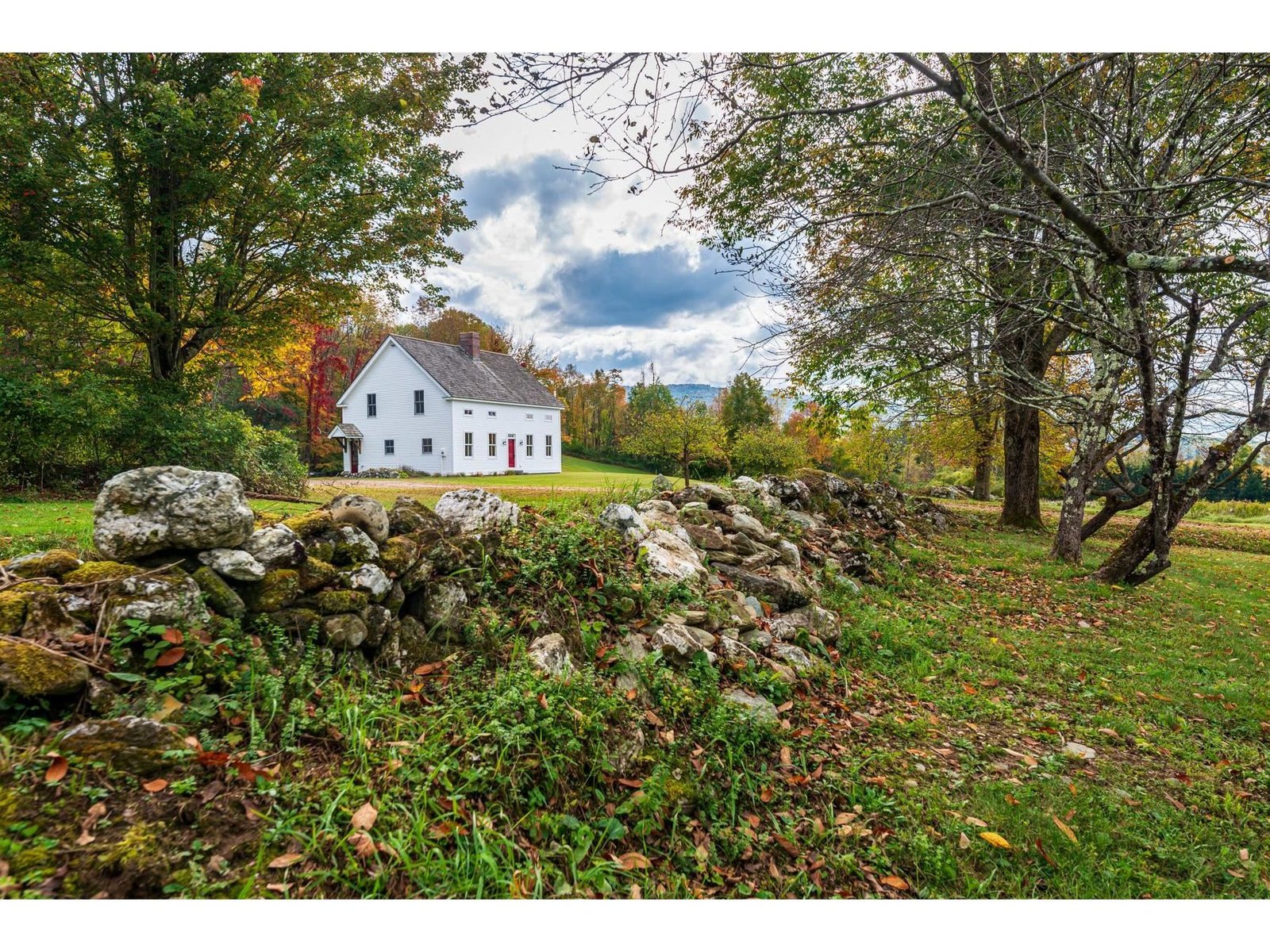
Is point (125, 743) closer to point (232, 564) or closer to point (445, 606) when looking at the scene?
point (232, 564)

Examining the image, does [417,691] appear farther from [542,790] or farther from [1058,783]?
[1058,783]

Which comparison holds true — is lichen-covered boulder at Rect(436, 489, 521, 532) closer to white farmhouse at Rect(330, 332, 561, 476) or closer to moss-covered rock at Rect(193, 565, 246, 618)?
moss-covered rock at Rect(193, 565, 246, 618)

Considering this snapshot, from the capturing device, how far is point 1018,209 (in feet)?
11.7

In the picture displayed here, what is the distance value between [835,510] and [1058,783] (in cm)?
539

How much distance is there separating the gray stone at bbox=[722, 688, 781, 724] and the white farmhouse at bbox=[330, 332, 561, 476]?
21.5 m

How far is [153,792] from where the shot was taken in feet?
5.81

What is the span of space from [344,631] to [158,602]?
0.77 meters

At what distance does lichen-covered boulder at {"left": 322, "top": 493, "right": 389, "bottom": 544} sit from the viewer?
3.29 m

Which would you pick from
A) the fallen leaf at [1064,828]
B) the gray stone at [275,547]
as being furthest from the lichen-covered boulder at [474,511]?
the fallen leaf at [1064,828]

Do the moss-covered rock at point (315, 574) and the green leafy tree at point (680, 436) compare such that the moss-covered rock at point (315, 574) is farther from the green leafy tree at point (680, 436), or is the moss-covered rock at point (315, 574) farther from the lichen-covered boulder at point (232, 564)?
the green leafy tree at point (680, 436)

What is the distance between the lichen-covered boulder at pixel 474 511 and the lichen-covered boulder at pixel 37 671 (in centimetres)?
204

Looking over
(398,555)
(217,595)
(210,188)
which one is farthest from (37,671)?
(210,188)

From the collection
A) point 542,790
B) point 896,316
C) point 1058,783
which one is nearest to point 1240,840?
point 1058,783

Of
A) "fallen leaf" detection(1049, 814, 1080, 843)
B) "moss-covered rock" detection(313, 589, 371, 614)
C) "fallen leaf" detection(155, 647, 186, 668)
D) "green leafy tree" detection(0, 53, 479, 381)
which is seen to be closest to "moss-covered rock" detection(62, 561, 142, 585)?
"fallen leaf" detection(155, 647, 186, 668)
